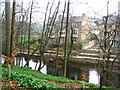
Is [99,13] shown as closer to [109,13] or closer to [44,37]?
[109,13]

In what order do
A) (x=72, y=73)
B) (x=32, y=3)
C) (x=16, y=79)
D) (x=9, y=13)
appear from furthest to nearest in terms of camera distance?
(x=72, y=73) < (x=32, y=3) < (x=9, y=13) < (x=16, y=79)

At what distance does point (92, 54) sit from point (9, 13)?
12450 mm

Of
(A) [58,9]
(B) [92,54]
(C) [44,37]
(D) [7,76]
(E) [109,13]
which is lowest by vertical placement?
(B) [92,54]

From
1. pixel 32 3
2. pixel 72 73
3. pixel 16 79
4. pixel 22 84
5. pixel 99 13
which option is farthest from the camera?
pixel 72 73

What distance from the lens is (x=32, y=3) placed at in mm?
8000

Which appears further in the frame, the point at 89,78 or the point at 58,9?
the point at 89,78

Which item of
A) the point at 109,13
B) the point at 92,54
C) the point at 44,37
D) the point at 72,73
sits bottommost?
Result: the point at 72,73

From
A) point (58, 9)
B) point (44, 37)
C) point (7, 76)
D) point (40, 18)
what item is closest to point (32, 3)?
point (40, 18)

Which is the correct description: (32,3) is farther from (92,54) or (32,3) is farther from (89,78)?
(92,54)

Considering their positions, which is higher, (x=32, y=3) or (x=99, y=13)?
(x=32, y=3)

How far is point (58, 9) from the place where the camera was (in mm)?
8508

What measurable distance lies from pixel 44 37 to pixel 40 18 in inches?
64.9

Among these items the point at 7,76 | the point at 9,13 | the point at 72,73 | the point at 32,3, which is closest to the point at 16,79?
the point at 7,76

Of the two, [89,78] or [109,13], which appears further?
[89,78]
